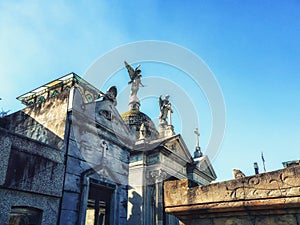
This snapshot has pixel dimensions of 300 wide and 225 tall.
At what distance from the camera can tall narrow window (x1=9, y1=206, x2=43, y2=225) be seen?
27.7 ft

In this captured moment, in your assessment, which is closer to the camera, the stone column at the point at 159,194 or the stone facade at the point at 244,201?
the stone facade at the point at 244,201

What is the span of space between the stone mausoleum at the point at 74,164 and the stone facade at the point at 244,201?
468 millimetres

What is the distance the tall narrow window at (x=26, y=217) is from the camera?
8453mm

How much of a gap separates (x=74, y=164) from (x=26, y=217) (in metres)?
2.59

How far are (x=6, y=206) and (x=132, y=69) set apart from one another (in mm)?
20664

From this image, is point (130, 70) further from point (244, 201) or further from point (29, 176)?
point (244, 201)

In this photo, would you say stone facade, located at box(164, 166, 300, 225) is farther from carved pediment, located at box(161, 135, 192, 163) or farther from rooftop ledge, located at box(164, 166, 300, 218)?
carved pediment, located at box(161, 135, 192, 163)

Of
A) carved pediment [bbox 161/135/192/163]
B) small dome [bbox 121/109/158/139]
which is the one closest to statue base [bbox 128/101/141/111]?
small dome [bbox 121/109/158/139]

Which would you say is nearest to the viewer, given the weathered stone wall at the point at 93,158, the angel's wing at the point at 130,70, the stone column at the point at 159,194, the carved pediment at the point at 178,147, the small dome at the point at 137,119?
the weathered stone wall at the point at 93,158

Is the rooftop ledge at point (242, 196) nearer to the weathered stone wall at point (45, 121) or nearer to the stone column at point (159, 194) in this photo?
the weathered stone wall at point (45, 121)

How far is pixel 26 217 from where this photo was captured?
28.4 feet

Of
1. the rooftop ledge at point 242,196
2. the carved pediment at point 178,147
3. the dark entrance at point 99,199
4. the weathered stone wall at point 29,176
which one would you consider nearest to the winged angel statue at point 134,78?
the carved pediment at point 178,147

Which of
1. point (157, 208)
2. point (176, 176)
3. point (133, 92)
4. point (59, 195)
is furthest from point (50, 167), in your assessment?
point (133, 92)

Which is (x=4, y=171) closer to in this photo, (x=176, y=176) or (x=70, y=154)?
(x=70, y=154)
